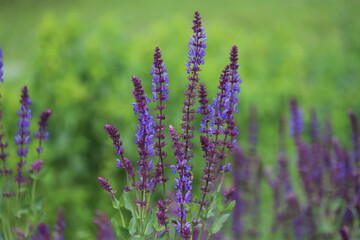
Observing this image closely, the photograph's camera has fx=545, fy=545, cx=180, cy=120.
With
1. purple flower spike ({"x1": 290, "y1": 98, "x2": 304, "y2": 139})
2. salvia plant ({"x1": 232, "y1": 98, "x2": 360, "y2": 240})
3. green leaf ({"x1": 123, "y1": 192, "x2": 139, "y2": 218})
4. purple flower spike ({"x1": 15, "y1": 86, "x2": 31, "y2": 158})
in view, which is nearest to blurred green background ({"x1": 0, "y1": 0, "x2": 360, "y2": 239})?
purple flower spike ({"x1": 15, "y1": 86, "x2": 31, "y2": 158})

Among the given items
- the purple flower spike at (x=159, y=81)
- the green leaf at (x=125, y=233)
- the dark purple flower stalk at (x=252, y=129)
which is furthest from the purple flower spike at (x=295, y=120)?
the green leaf at (x=125, y=233)

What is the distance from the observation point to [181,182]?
196 cm

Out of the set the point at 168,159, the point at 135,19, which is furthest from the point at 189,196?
the point at 135,19

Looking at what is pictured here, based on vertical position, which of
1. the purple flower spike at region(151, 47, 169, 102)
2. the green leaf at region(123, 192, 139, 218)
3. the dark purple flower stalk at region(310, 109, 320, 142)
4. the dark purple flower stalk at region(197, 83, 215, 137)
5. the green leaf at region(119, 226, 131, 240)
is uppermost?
the dark purple flower stalk at region(310, 109, 320, 142)

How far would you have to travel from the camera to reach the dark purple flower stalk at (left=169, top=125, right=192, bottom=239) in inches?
75.3

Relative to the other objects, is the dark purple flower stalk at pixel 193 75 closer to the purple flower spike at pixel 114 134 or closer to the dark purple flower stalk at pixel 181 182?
the dark purple flower stalk at pixel 181 182

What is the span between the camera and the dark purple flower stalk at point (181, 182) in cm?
191

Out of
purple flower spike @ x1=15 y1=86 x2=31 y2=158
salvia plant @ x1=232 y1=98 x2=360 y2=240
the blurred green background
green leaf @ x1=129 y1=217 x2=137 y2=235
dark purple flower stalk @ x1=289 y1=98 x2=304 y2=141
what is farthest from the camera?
the blurred green background

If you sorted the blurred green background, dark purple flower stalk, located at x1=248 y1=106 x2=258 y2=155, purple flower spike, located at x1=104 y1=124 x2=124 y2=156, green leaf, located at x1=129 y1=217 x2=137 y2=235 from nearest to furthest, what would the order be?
purple flower spike, located at x1=104 y1=124 x2=124 y2=156 < green leaf, located at x1=129 y1=217 x2=137 y2=235 < dark purple flower stalk, located at x1=248 y1=106 x2=258 y2=155 < the blurred green background

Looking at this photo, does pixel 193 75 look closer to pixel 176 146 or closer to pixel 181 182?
pixel 176 146

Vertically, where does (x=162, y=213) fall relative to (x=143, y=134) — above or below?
below

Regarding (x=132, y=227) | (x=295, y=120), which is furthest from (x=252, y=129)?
(x=132, y=227)

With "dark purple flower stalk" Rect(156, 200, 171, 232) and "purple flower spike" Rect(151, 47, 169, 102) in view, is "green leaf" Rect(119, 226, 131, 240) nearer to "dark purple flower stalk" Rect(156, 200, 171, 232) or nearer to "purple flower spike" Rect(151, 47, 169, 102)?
"dark purple flower stalk" Rect(156, 200, 171, 232)

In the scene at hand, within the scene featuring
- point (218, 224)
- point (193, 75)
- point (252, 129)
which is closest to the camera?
point (193, 75)
